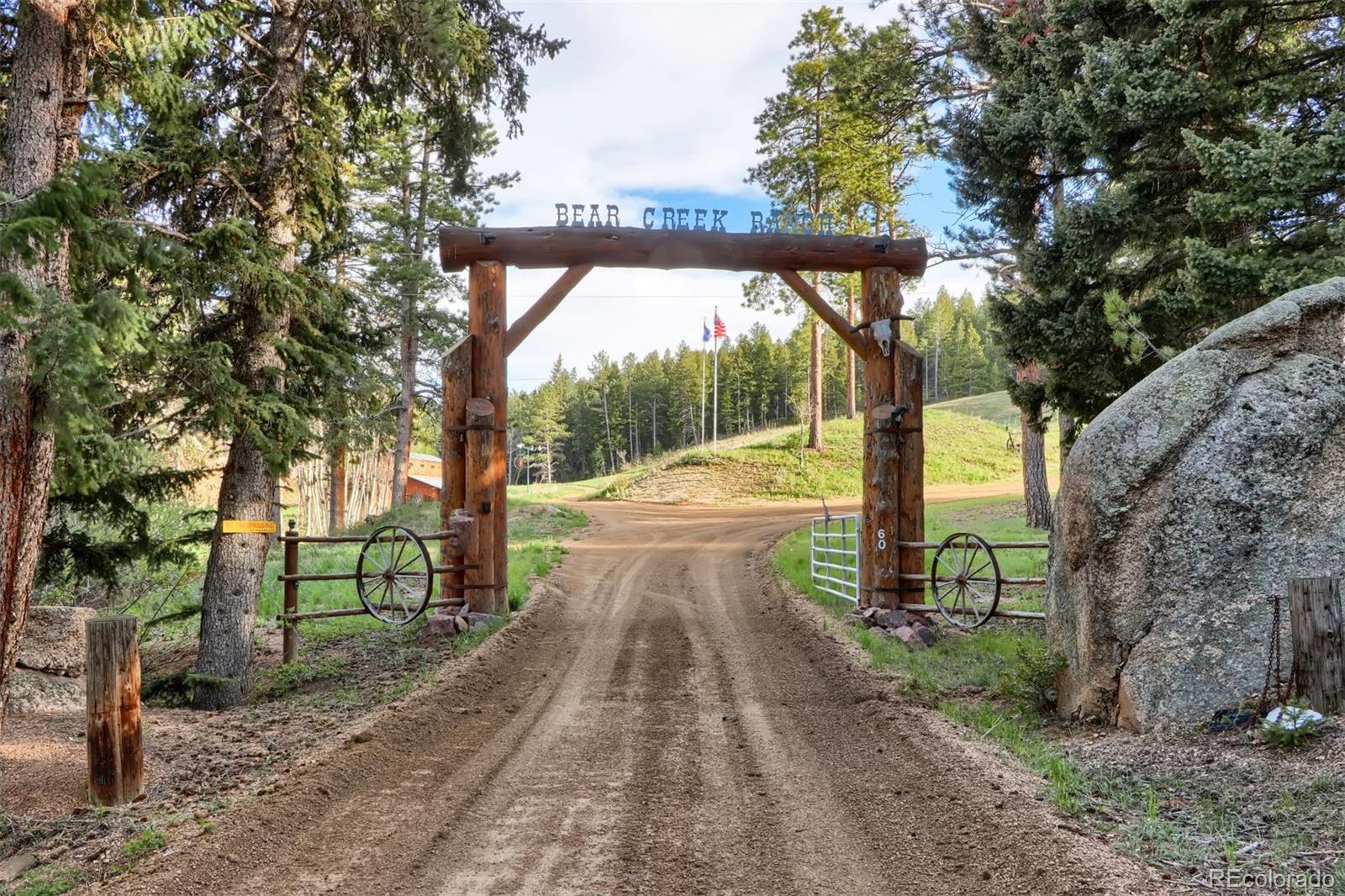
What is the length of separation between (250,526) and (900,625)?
7967mm

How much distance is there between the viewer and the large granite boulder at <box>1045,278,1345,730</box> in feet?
18.5

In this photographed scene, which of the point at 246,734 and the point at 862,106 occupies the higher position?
the point at 862,106

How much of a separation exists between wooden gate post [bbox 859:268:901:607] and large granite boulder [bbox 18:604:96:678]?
9063 mm

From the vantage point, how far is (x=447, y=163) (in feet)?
38.8

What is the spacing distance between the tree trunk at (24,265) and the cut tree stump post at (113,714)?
88 centimetres

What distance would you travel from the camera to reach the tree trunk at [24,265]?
5625 millimetres

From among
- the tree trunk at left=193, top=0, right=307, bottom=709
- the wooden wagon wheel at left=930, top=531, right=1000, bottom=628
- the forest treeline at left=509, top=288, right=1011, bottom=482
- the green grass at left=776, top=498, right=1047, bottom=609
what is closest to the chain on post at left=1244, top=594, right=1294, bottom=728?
the wooden wagon wheel at left=930, top=531, right=1000, bottom=628

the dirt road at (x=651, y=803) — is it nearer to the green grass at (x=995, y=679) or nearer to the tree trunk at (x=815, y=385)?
the green grass at (x=995, y=679)

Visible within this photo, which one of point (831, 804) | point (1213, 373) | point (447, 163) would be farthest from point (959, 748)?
point (447, 163)

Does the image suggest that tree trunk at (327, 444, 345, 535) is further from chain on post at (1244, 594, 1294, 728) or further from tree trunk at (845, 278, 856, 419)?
chain on post at (1244, 594, 1294, 728)

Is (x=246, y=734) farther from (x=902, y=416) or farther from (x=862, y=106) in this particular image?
(x=862, y=106)

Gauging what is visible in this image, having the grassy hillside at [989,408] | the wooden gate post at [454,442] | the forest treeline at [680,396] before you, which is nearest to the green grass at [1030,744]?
the wooden gate post at [454,442]

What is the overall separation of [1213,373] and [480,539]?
8.44 meters

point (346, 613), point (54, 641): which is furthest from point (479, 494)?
point (54, 641)
